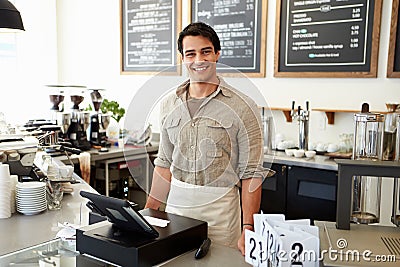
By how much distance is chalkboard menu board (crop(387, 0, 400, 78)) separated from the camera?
3002 millimetres

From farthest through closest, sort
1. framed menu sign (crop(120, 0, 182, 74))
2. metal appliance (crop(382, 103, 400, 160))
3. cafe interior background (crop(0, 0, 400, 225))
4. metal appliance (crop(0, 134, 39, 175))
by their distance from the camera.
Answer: cafe interior background (crop(0, 0, 400, 225)) → framed menu sign (crop(120, 0, 182, 74)) → metal appliance (crop(0, 134, 39, 175)) → metal appliance (crop(382, 103, 400, 160))

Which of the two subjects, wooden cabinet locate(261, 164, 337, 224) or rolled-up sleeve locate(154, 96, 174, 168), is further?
wooden cabinet locate(261, 164, 337, 224)

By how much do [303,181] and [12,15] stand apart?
85.2 inches

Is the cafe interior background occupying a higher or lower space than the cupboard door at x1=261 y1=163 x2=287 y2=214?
higher

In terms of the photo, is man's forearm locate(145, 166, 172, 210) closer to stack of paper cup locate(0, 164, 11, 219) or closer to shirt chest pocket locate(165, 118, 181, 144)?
shirt chest pocket locate(165, 118, 181, 144)

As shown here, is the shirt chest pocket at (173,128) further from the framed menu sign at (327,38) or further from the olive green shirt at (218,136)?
the framed menu sign at (327,38)

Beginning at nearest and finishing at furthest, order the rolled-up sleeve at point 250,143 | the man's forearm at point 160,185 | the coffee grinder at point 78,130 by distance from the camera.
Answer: the rolled-up sleeve at point 250,143
the man's forearm at point 160,185
the coffee grinder at point 78,130

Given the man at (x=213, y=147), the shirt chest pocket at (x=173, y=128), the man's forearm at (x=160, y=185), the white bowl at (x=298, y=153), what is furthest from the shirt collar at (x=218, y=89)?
the white bowl at (x=298, y=153)

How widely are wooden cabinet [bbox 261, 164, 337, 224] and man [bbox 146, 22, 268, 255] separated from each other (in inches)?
51.8

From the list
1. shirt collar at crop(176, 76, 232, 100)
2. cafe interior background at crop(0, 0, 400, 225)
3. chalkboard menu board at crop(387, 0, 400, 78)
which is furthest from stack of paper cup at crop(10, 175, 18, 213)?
chalkboard menu board at crop(387, 0, 400, 78)

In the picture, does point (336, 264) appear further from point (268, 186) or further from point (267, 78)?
point (267, 78)

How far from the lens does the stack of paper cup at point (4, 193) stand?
1.85 meters

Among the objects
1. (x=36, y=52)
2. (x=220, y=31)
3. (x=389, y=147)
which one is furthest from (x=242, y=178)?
(x=36, y=52)

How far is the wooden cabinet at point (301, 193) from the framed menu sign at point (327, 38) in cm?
82
